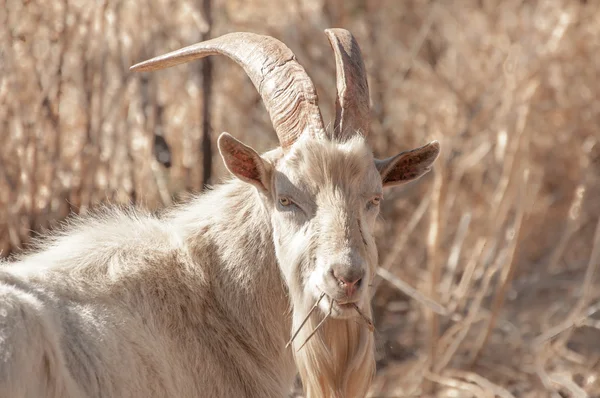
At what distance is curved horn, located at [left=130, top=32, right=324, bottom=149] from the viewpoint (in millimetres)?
4512

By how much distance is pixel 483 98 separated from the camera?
995 centimetres

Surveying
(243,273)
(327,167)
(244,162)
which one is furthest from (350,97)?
(243,273)

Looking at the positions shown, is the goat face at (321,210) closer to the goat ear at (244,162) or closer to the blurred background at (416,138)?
the goat ear at (244,162)

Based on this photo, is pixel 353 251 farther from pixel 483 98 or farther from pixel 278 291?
pixel 483 98

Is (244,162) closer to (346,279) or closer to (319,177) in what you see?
(319,177)

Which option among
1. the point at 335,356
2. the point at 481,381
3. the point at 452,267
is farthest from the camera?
the point at 452,267

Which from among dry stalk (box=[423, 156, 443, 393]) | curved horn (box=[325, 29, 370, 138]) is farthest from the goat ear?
dry stalk (box=[423, 156, 443, 393])

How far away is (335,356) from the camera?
450cm

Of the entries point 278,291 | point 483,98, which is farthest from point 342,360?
point 483,98

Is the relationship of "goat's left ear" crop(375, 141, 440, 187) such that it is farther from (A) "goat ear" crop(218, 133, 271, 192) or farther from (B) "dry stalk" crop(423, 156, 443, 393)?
(B) "dry stalk" crop(423, 156, 443, 393)

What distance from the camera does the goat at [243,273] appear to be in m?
4.07

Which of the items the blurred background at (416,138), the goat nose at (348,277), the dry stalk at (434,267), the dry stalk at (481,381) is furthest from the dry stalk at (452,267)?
the goat nose at (348,277)

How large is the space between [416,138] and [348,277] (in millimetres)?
6149

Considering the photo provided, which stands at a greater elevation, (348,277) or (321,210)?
(321,210)
